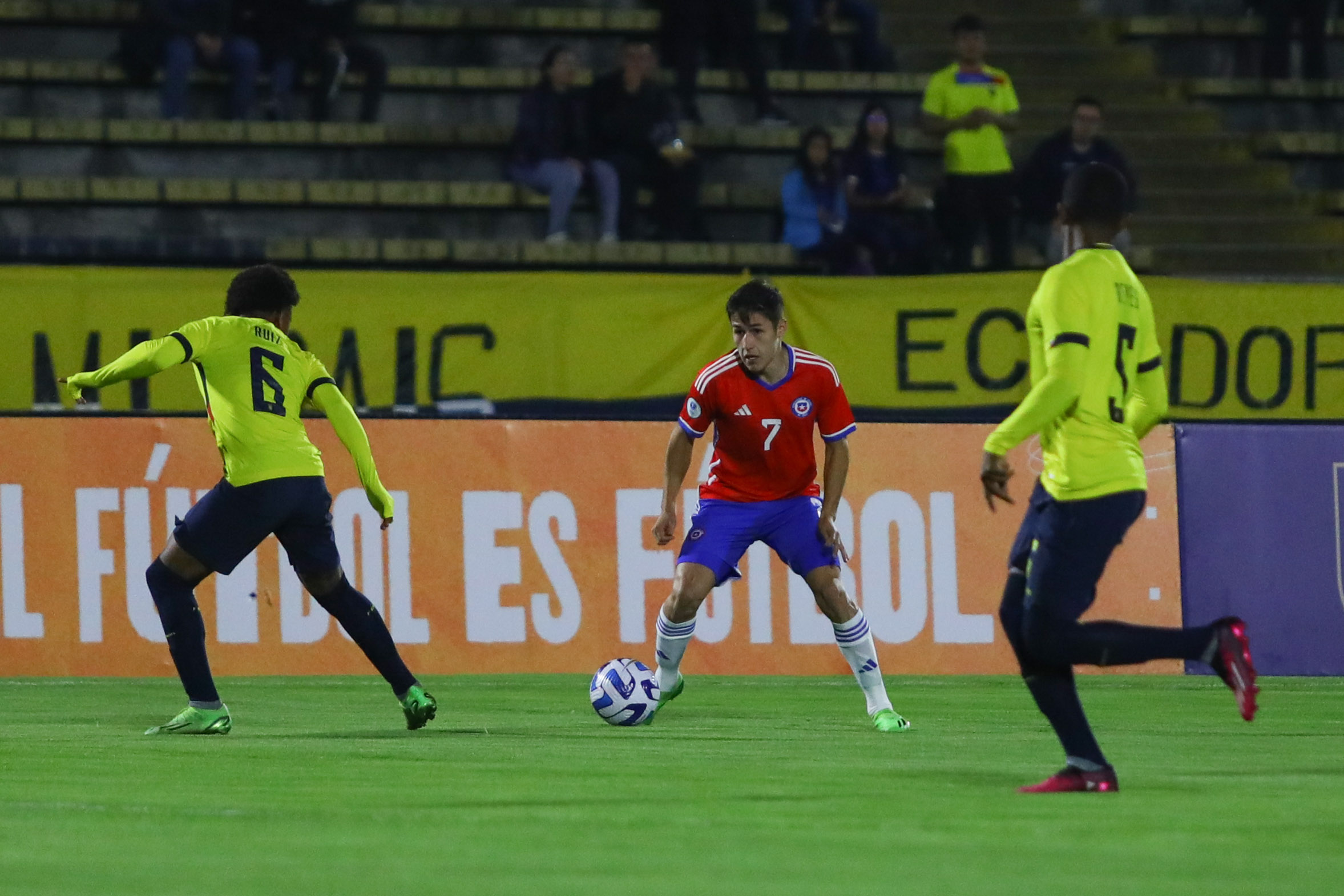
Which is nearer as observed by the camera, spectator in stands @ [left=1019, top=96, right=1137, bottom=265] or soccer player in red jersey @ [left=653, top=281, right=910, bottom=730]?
soccer player in red jersey @ [left=653, top=281, right=910, bottom=730]

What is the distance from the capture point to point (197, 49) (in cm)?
1866

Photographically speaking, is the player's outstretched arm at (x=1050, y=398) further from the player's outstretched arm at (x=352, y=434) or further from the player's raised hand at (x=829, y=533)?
the player's outstretched arm at (x=352, y=434)

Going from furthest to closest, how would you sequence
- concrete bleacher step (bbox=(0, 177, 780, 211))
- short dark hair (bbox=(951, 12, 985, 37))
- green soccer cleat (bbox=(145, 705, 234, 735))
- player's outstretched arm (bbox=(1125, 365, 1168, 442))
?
short dark hair (bbox=(951, 12, 985, 37)), concrete bleacher step (bbox=(0, 177, 780, 211)), green soccer cleat (bbox=(145, 705, 234, 735)), player's outstretched arm (bbox=(1125, 365, 1168, 442))

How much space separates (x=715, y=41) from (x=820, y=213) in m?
3.00

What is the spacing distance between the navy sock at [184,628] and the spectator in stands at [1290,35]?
15435mm

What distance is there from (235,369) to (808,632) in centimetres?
489

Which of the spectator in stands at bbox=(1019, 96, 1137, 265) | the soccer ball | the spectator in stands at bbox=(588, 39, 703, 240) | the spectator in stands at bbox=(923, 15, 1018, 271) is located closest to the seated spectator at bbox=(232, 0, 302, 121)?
the spectator in stands at bbox=(588, 39, 703, 240)

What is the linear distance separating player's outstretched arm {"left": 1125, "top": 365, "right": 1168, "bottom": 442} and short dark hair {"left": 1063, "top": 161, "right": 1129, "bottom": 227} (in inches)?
20.9

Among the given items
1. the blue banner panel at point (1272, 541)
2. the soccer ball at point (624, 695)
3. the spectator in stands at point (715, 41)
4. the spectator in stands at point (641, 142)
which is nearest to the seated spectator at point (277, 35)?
the spectator in stands at point (641, 142)

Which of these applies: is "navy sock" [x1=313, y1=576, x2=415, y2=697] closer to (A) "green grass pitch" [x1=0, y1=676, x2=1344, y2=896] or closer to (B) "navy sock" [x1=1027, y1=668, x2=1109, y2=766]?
(A) "green grass pitch" [x1=0, y1=676, x2=1344, y2=896]

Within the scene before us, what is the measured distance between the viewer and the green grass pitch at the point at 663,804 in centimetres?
559

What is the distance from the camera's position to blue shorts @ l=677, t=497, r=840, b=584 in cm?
1020

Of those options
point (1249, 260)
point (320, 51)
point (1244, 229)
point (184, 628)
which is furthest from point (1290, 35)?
point (184, 628)

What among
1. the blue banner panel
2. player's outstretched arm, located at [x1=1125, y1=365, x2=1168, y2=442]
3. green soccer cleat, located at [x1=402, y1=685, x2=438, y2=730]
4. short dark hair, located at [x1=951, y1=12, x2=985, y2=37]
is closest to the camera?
player's outstretched arm, located at [x1=1125, y1=365, x2=1168, y2=442]
